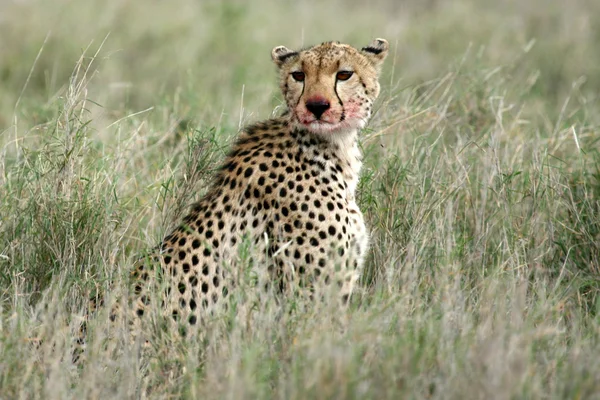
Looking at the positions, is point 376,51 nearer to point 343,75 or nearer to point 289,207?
point 343,75

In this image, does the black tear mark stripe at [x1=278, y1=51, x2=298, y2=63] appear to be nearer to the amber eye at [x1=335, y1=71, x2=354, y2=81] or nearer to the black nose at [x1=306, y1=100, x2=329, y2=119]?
the amber eye at [x1=335, y1=71, x2=354, y2=81]

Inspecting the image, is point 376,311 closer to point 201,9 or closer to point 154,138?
point 154,138

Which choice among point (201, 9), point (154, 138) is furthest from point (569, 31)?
point (154, 138)

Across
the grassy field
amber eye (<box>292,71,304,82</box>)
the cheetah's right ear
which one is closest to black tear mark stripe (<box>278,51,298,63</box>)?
the cheetah's right ear

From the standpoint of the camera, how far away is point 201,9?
9445mm

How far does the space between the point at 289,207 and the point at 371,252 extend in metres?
0.69

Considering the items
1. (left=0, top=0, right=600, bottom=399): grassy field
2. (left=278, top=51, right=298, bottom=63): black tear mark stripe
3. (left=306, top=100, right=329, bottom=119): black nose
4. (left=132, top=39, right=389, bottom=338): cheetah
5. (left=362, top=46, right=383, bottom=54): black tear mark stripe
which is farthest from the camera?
(left=362, top=46, right=383, bottom=54): black tear mark stripe

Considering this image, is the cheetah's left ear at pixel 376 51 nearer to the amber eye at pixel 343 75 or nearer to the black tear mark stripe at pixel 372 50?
the black tear mark stripe at pixel 372 50

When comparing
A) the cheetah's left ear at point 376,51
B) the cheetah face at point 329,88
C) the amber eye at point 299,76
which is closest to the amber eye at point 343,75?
the cheetah face at point 329,88

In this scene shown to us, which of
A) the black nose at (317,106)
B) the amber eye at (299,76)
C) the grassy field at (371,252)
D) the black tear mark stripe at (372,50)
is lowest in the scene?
the grassy field at (371,252)

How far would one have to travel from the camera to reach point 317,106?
348 centimetres

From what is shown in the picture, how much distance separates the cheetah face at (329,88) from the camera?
3.51 m

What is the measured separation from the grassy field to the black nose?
602 mm

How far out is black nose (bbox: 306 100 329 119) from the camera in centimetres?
348
